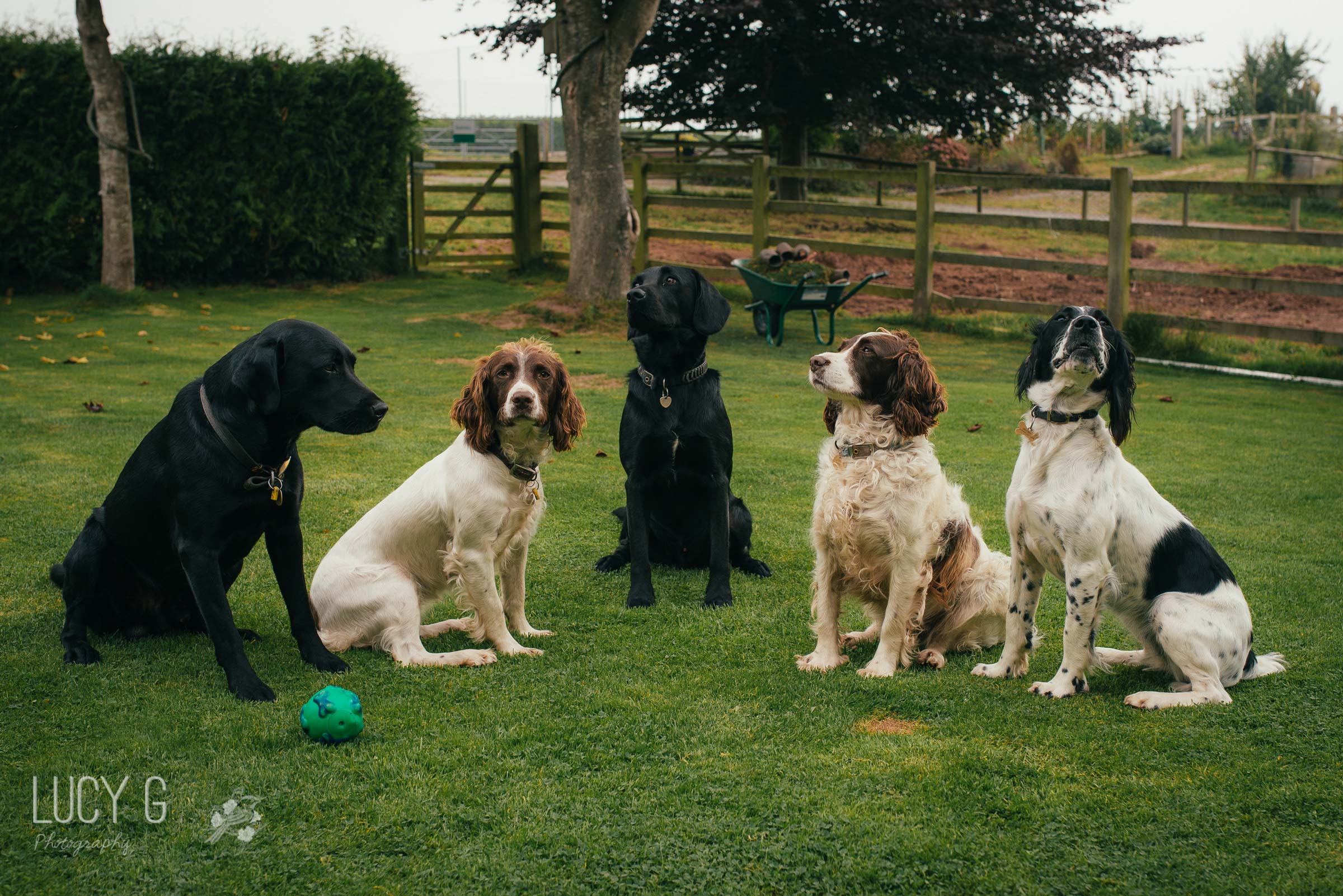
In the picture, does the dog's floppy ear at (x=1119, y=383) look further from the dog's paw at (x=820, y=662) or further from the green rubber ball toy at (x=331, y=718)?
the green rubber ball toy at (x=331, y=718)

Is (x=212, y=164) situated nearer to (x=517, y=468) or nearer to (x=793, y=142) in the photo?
(x=793, y=142)

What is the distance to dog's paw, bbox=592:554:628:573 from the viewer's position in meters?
5.33

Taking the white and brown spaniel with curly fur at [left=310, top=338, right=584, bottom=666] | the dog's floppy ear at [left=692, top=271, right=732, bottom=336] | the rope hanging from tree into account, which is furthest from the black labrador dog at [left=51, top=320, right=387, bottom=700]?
the rope hanging from tree

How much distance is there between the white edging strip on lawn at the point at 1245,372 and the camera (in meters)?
10.6

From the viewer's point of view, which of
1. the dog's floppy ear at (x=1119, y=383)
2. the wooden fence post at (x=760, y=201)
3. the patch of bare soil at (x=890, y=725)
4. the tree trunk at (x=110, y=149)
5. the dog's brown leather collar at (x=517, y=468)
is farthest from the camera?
the wooden fence post at (x=760, y=201)

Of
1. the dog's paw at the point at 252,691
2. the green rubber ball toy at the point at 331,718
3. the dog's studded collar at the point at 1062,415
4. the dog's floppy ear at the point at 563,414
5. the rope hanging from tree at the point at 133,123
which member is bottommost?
the dog's paw at the point at 252,691

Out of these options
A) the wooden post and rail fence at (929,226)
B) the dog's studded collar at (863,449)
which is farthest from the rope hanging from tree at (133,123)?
the dog's studded collar at (863,449)

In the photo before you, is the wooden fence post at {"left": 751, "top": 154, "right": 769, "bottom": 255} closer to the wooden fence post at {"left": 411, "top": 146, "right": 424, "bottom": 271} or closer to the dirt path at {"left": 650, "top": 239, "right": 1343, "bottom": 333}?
the dirt path at {"left": 650, "top": 239, "right": 1343, "bottom": 333}

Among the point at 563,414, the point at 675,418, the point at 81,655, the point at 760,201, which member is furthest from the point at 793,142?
the point at 81,655

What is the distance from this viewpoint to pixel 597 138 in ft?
41.8

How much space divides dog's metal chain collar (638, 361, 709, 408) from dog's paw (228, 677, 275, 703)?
2161 mm

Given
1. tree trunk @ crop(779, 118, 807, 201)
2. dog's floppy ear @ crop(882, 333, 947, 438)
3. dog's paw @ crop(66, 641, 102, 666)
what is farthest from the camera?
tree trunk @ crop(779, 118, 807, 201)

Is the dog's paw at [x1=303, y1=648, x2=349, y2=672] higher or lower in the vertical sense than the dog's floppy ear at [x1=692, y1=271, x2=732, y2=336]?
lower

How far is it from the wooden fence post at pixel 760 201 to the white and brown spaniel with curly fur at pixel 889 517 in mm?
10878
